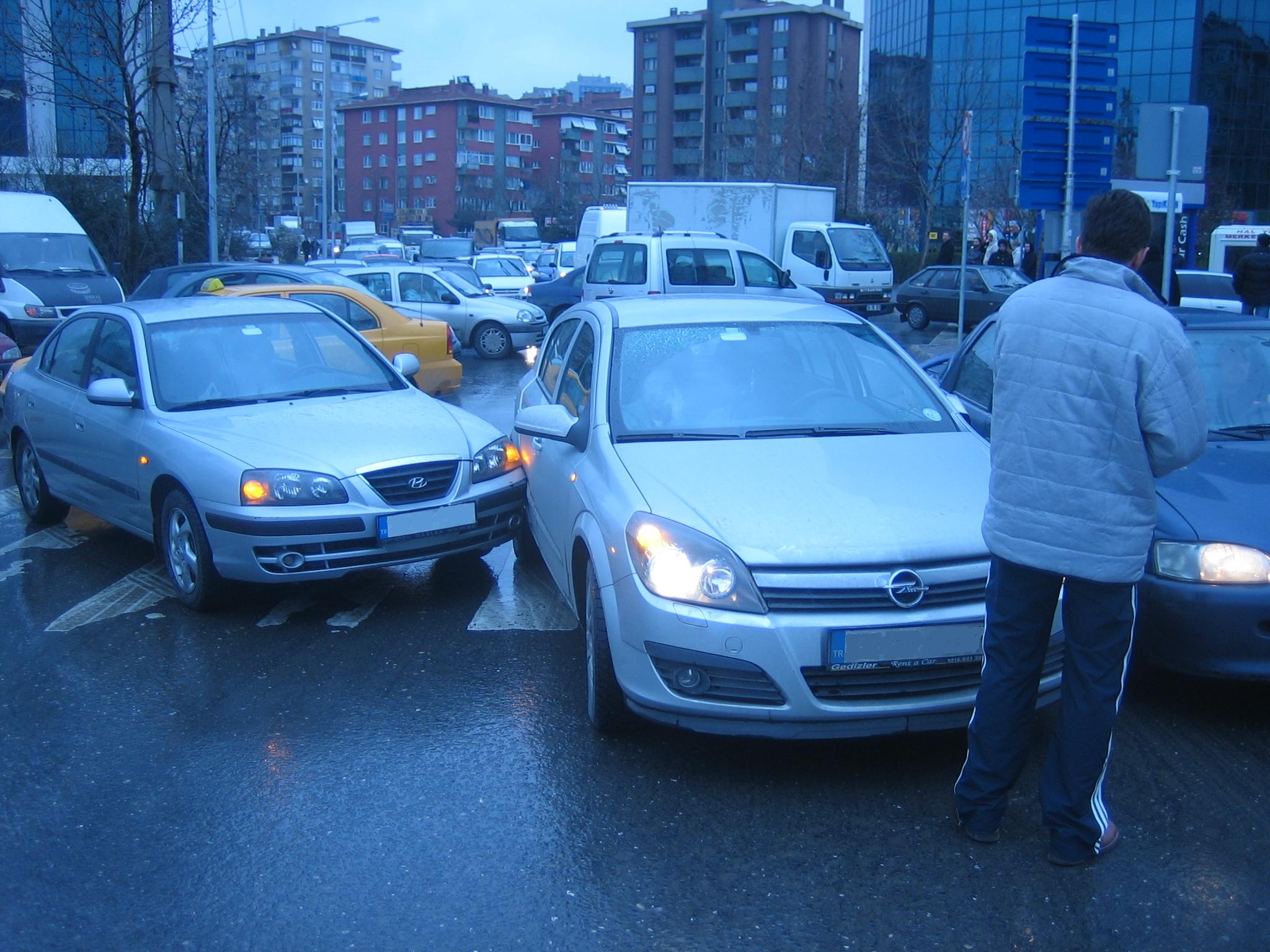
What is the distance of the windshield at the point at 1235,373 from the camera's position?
573cm

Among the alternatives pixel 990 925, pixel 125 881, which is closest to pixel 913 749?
pixel 990 925

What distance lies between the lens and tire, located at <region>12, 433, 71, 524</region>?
8242 millimetres

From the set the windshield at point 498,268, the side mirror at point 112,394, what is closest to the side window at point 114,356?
the side mirror at point 112,394

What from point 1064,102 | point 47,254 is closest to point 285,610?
point 1064,102

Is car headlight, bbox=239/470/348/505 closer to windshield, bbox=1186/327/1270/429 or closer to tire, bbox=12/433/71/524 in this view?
tire, bbox=12/433/71/524

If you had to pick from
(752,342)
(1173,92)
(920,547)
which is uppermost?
(1173,92)

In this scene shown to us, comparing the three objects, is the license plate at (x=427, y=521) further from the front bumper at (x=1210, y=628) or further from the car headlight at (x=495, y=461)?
the front bumper at (x=1210, y=628)

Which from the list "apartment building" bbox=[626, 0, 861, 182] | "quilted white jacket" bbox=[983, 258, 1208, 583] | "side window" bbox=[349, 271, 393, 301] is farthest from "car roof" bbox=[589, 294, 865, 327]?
"apartment building" bbox=[626, 0, 861, 182]

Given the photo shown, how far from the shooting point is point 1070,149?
1245cm

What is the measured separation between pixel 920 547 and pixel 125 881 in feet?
8.50

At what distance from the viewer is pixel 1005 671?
371 cm

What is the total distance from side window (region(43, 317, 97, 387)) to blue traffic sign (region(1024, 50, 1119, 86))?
897cm

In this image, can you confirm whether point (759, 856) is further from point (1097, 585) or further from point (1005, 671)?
point (1097, 585)

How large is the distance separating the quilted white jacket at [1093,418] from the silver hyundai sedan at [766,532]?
617 mm
